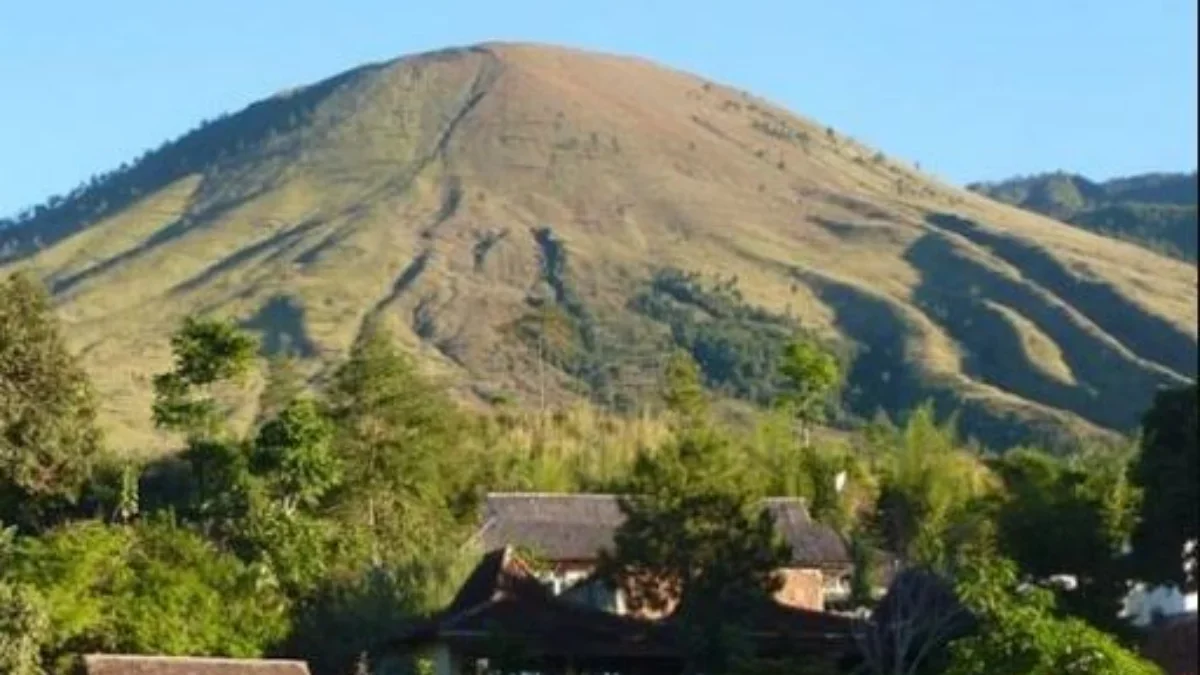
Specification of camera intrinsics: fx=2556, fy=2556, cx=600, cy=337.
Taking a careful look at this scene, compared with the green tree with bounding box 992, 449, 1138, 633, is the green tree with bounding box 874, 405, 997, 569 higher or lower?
lower

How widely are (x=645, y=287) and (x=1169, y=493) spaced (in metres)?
120

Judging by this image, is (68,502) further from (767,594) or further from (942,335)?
(942,335)

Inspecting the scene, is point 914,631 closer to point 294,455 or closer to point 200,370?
point 294,455

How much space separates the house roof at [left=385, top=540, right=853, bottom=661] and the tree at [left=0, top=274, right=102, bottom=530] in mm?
7295

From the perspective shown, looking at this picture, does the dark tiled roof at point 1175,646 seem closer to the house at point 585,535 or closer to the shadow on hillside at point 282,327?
the house at point 585,535

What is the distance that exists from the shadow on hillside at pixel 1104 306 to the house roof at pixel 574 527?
9361 cm

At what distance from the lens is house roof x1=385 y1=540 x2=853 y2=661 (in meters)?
39.9

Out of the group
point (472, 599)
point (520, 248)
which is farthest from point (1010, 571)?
point (520, 248)

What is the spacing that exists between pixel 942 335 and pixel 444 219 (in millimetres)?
38756

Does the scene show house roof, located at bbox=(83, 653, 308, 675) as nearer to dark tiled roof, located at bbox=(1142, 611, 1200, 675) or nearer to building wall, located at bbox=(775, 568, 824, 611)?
dark tiled roof, located at bbox=(1142, 611, 1200, 675)

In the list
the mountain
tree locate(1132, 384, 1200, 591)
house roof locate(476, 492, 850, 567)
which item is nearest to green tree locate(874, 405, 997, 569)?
house roof locate(476, 492, 850, 567)

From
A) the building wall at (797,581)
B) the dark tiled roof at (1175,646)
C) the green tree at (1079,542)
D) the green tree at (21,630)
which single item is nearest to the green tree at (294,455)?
the building wall at (797,581)

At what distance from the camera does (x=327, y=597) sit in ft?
152

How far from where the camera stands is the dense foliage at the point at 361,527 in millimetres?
39344
